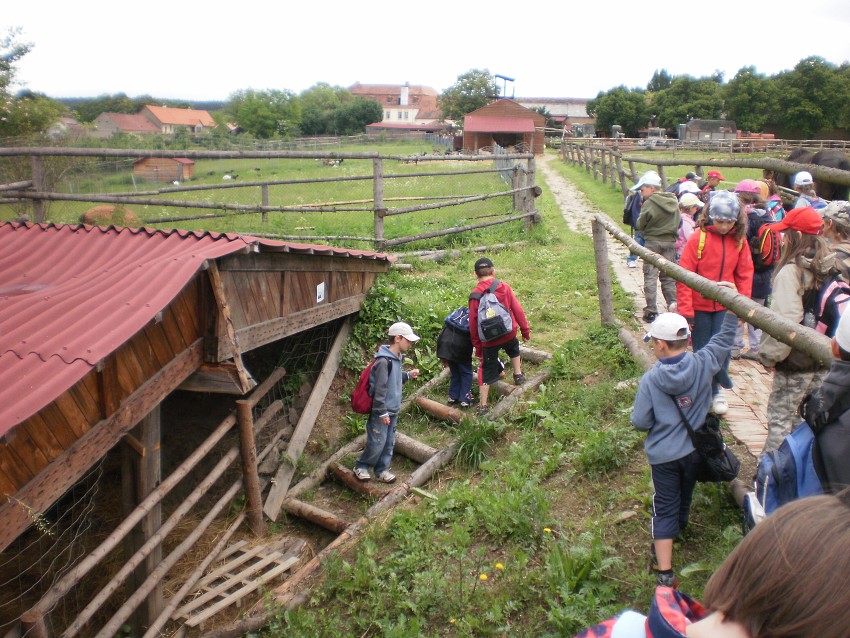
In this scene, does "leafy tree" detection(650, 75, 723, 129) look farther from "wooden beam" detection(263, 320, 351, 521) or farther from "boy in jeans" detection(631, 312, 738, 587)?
"boy in jeans" detection(631, 312, 738, 587)

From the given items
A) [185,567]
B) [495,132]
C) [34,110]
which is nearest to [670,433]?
[185,567]

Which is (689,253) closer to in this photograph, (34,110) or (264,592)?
(264,592)

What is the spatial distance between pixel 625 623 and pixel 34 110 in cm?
2544

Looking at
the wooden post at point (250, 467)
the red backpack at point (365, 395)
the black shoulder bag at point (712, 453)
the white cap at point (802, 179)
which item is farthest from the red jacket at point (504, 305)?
the white cap at point (802, 179)

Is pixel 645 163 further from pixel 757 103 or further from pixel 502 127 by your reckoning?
pixel 757 103

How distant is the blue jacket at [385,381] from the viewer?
5.73 m

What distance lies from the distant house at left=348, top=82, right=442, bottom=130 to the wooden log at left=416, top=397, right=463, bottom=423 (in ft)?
304

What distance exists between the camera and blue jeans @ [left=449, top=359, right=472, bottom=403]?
651 centimetres

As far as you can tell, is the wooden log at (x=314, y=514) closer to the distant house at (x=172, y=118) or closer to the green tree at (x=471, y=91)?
the green tree at (x=471, y=91)

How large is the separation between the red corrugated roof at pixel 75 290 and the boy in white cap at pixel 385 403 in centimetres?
122

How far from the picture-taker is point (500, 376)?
21.0 feet

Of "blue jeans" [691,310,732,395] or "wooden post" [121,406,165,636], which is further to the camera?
"wooden post" [121,406,165,636]

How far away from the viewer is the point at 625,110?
5659 centimetres

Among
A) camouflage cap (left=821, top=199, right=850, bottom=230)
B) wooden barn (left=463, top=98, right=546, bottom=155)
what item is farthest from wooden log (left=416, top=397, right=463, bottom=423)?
wooden barn (left=463, top=98, right=546, bottom=155)
